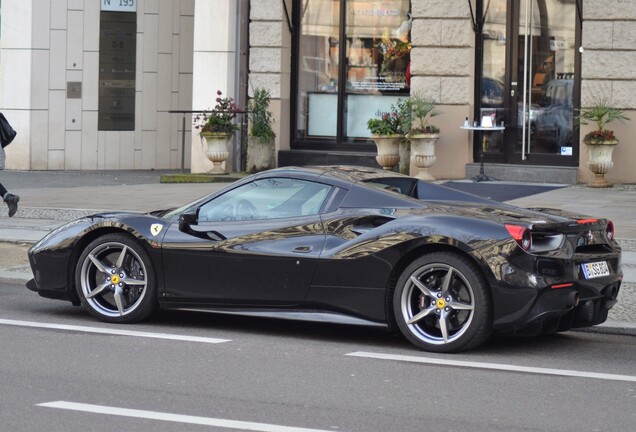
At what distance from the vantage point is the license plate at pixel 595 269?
8436 mm

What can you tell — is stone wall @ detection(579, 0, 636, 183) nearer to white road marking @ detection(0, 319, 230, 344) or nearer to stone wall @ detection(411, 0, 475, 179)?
stone wall @ detection(411, 0, 475, 179)

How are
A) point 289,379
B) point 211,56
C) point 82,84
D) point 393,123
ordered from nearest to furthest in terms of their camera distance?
1. point 289,379
2. point 393,123
3. point 211,56
4. point 82,84

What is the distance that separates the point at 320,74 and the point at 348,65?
0.58m

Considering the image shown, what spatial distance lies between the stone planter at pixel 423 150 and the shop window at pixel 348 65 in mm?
1624

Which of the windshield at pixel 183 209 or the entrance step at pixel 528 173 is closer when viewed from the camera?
the windshield at pixel 183 209

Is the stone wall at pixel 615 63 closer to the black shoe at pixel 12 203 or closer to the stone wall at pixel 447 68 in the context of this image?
the stone wall at pixel 447 68

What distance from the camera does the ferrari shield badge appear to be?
30.3 feet

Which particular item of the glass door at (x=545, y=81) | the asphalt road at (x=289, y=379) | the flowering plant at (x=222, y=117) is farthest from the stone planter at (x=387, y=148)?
the asphalt road at (x=289, y=379)

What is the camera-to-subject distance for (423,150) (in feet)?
65.7

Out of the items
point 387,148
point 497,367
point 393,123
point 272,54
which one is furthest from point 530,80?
point 497,367

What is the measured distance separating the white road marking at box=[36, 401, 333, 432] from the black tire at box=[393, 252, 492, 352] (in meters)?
2.31

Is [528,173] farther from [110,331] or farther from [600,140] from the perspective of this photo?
[110,331]

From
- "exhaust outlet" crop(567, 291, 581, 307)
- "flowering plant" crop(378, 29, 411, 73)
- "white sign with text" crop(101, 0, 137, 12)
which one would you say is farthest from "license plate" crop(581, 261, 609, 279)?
"white sign with text" crop(101, 0, 137, 12)

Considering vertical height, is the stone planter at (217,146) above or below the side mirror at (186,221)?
above
